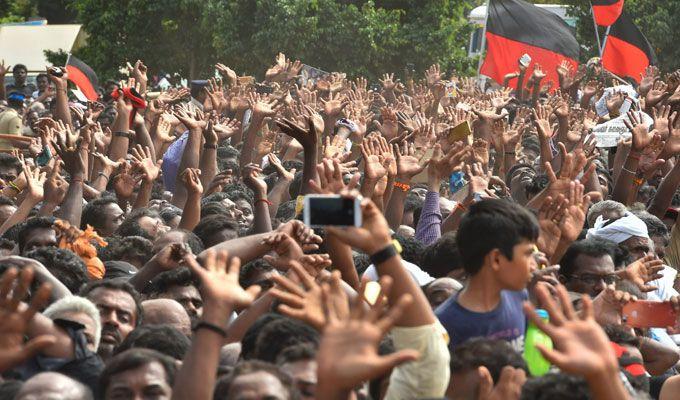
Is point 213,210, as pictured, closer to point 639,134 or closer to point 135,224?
point 135,224

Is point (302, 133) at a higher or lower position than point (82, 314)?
lower

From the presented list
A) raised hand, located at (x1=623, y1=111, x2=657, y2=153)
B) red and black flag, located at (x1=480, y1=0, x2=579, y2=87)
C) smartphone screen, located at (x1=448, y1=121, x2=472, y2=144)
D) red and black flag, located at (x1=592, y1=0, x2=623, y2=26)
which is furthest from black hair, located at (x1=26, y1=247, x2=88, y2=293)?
red and black flag, located at (x1=592, y1=0, x2=623, y2=26)

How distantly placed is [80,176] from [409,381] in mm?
4411

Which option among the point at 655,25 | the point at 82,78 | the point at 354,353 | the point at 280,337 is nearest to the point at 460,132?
the point at 280,337

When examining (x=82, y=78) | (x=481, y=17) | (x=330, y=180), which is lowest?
(x=481, y=17)

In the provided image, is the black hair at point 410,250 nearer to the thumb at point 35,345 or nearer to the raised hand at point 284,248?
the raised hand at point 284,248

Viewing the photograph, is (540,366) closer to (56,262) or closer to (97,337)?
(97,337)

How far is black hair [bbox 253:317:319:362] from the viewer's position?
4477 millimetres

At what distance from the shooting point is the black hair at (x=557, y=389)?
3832 millimetres

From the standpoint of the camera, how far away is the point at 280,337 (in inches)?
179

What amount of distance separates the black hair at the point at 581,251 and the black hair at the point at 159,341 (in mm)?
2299

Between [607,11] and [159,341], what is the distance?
13596mm

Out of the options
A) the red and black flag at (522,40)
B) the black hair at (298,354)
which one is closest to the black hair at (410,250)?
the black hair at (298,354)

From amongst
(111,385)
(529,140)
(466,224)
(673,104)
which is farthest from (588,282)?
(529,140)
